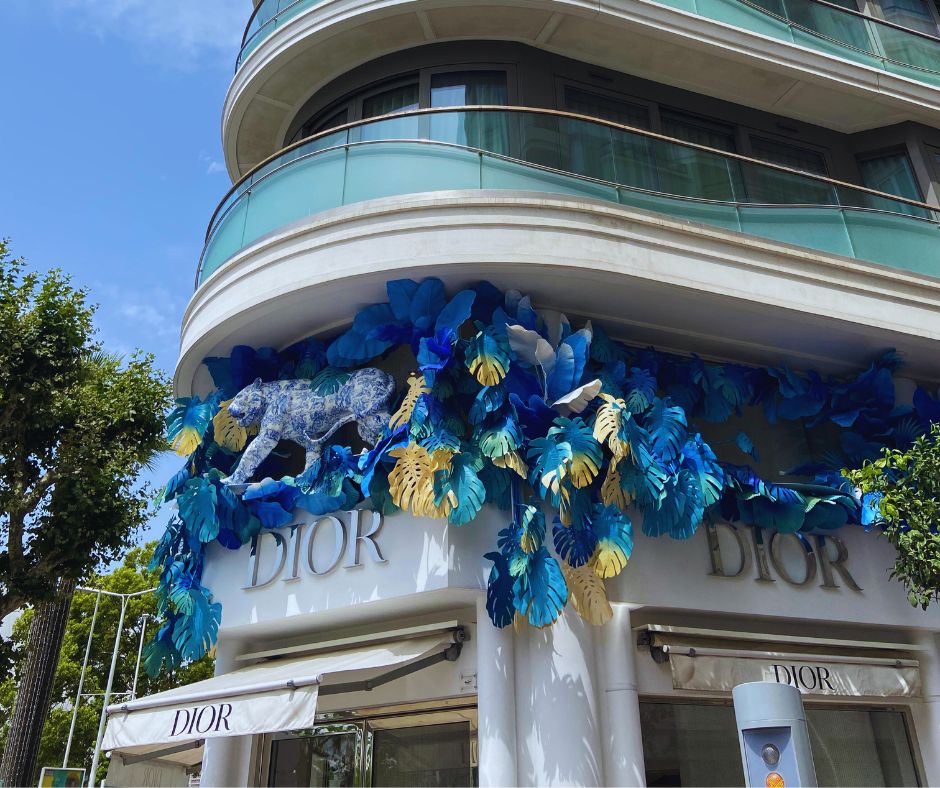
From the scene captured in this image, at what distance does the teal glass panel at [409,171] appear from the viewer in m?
8.03

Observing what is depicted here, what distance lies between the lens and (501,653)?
6910mm

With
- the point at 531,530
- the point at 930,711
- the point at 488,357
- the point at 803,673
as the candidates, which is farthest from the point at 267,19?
the point at 930,711

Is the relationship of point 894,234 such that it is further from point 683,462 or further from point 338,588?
point 338,588

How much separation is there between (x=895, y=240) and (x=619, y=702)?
20.5 ft

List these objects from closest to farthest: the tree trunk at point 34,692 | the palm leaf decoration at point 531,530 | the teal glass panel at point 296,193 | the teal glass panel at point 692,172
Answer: the palm leaf decoration at point 531,530 → the teal glass panel at point 296,193 → the teal glass panel at point 692,172 → the tree trunk at point 34,692

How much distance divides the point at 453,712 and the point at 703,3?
30.2 feet

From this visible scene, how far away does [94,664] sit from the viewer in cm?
3322

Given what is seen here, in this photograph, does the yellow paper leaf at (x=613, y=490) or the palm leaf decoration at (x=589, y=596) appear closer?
the palm leaf decoration at (x=589, y=596)

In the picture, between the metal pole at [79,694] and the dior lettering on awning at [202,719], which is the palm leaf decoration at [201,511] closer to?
the dior lettering on awning at [202,719]

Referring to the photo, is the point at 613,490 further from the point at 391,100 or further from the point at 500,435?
the point at 391,100

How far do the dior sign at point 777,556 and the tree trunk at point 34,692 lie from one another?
9560 millimetres

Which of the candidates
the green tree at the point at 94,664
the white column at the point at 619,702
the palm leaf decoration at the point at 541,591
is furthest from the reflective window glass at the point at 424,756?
the green tree at the point at 94,664

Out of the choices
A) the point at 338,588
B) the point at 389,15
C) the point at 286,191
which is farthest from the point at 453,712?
the point at 389,15

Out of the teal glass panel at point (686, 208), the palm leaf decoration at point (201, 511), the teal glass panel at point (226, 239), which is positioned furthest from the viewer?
the teal glass panel at point (226, 239)
